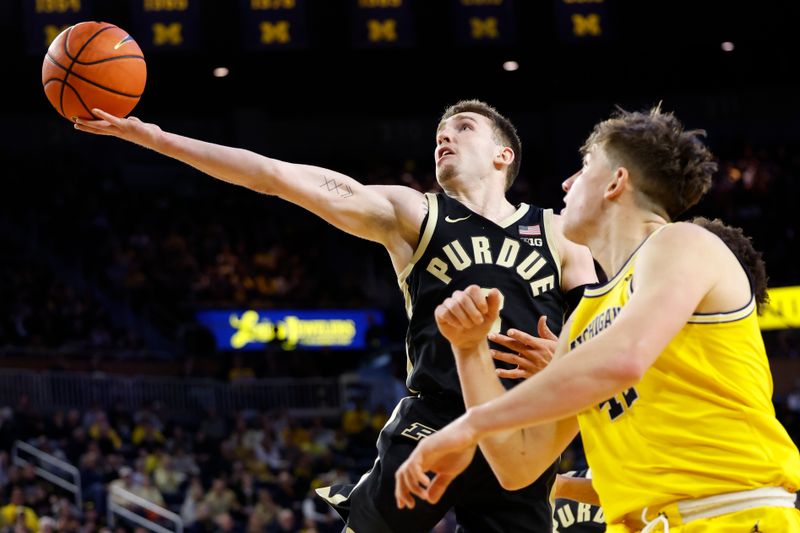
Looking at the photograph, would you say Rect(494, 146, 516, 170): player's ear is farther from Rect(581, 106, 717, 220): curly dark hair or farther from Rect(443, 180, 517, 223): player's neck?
Rect(581, 106, 717, 220): curly dark hair

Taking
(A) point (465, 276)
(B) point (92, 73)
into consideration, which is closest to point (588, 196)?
(A) point (465, 276)

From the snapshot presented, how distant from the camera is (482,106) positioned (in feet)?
16.6

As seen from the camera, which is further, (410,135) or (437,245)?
(410,135)

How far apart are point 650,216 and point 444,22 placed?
50.4ft

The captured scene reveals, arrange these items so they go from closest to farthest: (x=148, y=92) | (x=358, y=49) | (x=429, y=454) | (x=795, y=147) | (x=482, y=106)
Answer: (x=429, y=454) < (x=482, y=106) < (x=358, y=49) < (x=148, y=92) < (x=795, y=147)

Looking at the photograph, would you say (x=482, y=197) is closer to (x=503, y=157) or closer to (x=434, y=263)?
(x=503, y=157)

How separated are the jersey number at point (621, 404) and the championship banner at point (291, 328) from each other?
16598mm

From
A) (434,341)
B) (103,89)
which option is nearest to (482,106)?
(434,341)

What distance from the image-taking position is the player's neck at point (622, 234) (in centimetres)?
312

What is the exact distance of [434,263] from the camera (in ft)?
15.0

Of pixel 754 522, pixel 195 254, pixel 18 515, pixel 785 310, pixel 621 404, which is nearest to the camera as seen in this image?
pixel 754 522

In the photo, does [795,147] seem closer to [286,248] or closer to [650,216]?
[286,248]

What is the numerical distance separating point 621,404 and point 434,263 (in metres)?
1.68

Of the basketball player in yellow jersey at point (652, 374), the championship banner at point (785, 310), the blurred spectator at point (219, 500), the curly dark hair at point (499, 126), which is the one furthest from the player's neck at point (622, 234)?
the championship banner at point (785, 310)
